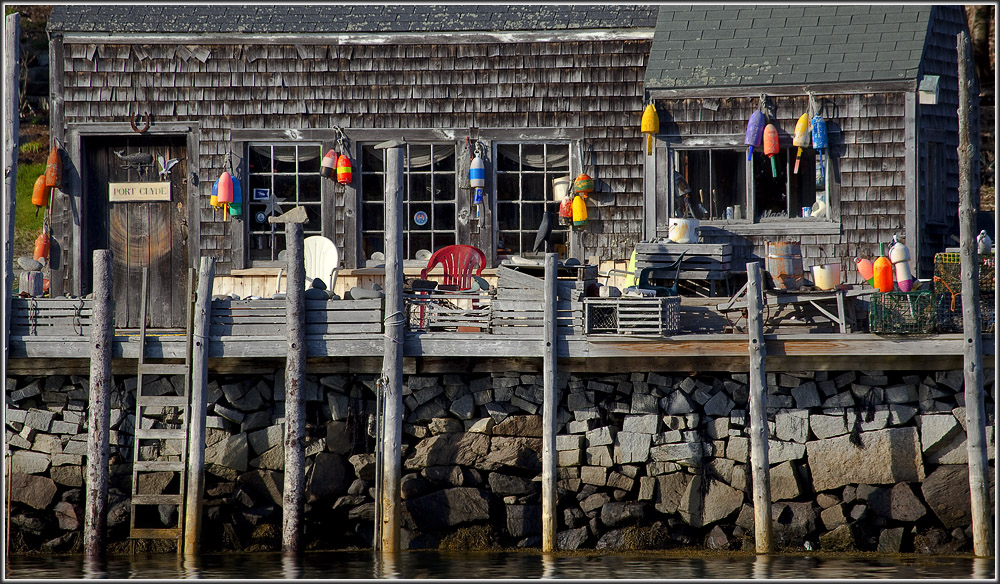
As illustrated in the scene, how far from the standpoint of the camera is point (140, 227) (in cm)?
1256

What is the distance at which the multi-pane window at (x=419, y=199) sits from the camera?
1262 centimetres

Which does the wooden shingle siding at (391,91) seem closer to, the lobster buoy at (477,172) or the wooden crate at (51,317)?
the lobster buoy at (477,172)

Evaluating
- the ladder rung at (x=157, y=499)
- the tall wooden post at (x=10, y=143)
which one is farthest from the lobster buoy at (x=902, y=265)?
the tall wooden post at (x=10, y=143)

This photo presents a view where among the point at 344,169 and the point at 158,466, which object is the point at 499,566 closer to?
the point at 158,466

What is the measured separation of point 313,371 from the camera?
32.9 ft

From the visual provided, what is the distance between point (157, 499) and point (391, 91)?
5.39 m

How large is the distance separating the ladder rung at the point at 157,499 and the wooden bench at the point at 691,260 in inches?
200

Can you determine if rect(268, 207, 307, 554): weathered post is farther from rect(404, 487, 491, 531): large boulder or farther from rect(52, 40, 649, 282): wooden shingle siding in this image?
rect(52, 40, 649, 282): wooden shingle siding

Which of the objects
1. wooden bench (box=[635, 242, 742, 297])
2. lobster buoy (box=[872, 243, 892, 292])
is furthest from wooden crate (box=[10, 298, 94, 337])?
lobster buoy (box=[872, 243, 892, 292])

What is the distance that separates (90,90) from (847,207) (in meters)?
8.65

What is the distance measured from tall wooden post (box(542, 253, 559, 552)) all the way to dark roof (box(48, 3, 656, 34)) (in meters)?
4.08

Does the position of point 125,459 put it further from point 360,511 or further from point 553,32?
point 553,32

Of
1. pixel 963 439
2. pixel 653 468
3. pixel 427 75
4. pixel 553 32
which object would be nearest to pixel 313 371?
pixel 653 468

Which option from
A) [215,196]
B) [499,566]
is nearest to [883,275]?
[499,566]
